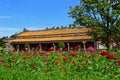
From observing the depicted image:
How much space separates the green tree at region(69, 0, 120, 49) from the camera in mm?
41750

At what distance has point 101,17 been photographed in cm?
4281

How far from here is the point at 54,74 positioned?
7.02 metres

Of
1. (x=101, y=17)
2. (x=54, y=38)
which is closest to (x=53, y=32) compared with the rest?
(x=54, y=38)

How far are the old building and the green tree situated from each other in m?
13.4

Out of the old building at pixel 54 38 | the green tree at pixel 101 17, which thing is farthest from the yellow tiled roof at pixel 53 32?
the green tree at pixel 101 17

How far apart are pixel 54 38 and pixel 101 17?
23513 millimetres

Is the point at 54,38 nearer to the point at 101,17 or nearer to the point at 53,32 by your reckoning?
the point at 53,32

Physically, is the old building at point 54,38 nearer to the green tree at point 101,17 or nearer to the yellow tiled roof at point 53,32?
the yellow tiled roof at point 53,32

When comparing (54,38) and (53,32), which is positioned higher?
(53,32)

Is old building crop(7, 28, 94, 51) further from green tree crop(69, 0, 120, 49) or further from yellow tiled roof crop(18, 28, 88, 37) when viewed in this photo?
green tree crop(69, 0, 120, 49)

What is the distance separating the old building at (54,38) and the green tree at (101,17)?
13370 mm

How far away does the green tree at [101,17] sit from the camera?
41.8m

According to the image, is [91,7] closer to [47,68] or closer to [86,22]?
[86,22]

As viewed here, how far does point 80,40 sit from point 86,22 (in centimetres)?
1665
